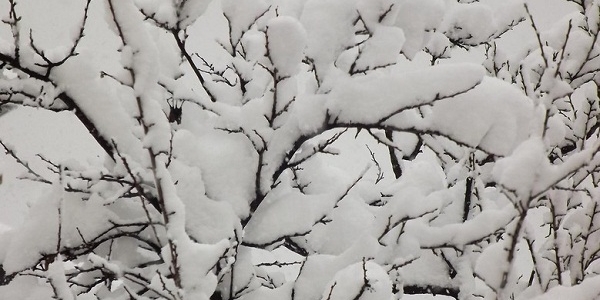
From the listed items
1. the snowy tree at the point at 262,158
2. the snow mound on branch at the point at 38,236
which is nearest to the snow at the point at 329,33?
the snowy tree at the point at 262,158

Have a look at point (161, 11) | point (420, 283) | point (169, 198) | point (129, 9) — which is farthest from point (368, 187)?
point (129, 9)

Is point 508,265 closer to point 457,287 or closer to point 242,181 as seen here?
point 242,181

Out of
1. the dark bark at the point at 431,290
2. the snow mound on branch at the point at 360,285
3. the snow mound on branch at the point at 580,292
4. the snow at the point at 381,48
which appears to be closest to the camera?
the snow mound on branch at the point at 580,292

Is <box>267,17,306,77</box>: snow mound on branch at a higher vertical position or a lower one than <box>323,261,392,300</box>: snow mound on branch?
higher

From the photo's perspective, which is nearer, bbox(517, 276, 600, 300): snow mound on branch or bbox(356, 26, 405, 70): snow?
bbox(517, 276, 600, 300): snow mound on branch

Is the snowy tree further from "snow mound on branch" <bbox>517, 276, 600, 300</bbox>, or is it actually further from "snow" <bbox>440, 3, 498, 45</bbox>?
"snow" <bbox>440, 3, 498, 45</bbox>

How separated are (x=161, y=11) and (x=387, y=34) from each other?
1243mm

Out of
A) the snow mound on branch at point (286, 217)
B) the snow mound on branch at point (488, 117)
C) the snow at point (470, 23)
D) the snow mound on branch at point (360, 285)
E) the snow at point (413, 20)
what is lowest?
the snow mound on branch at point (360, 285)

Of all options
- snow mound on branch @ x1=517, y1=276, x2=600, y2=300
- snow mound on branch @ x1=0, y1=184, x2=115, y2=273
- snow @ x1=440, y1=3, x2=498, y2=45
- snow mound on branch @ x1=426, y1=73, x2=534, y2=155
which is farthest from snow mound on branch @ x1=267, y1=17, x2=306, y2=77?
snow @ x1=440, y1=3, x2=498, y2=45

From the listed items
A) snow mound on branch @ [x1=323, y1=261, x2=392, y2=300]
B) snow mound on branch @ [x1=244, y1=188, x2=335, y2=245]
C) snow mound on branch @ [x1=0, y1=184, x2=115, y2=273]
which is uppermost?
snow mound on branch @ [x1=0, y1=184, x2=115, y2=273]

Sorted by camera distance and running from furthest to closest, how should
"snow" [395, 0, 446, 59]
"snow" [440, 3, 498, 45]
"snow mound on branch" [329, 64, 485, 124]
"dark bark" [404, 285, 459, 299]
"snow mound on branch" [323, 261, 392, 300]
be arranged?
"snow" [440, 3, 498, 45]
"dark bark" [404, 285, 459, 299]
"snow" [395, 0, 446, 59]
"snow mound on branch" [329, 64, 485, 124]
"snow mound on branch" [323, 261, 392, 300]

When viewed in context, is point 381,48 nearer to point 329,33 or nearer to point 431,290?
point 329,33

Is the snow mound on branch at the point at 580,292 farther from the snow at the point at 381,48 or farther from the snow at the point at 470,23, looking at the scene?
the snow at the point at 470,23

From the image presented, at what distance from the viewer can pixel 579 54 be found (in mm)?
3557
